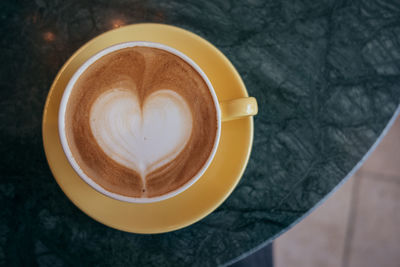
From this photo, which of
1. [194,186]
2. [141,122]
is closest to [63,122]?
[141,122]

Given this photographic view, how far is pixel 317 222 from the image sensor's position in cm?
146

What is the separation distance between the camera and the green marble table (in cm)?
72

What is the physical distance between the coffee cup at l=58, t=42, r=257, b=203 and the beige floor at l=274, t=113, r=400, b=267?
1014mm

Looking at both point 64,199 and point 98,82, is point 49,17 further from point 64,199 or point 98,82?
point 64,199

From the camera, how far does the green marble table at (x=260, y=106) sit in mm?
717

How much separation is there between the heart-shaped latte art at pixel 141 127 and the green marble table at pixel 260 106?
20 cm

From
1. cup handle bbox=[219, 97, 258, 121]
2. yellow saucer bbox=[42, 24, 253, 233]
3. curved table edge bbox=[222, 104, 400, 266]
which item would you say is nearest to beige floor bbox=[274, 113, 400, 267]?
curved table edge bbox=[222, 104, 400, 266]

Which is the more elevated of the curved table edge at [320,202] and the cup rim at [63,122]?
the cup rim at [63,122]

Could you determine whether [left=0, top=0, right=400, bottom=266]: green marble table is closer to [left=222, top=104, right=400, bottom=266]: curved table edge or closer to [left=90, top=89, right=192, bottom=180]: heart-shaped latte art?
[left=222, top=104, right=400, bottom=266]: curved table edge

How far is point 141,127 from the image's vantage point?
612 millimetres

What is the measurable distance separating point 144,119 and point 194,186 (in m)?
0.18

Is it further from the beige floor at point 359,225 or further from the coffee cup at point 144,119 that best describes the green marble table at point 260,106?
the beige floor at point 359,225

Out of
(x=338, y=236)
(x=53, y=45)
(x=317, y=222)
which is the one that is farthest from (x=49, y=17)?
(x=338, y=236)

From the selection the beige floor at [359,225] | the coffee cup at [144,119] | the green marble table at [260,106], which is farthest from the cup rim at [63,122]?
the beige floor at [359,225]
